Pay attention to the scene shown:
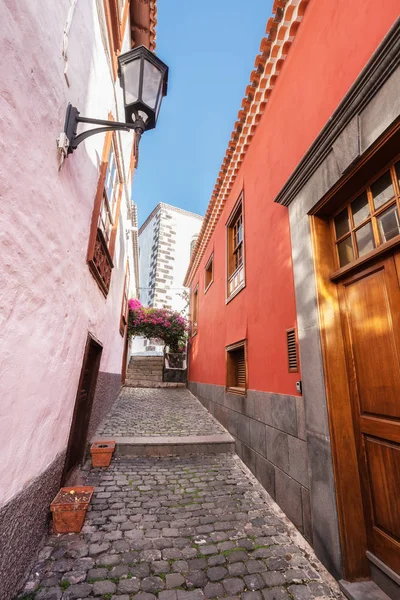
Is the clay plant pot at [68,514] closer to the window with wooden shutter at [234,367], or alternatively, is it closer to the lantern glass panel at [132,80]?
the window with wooden shutter at [234,367]

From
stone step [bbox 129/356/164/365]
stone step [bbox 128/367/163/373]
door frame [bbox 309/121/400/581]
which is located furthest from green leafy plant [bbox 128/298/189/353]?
door frame [bbox 309/121/400/581]

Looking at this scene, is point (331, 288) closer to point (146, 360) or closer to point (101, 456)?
point (101, 456)

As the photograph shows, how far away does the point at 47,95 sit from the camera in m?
1.95

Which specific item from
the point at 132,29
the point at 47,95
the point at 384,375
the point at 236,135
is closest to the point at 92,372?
the point at 47,95

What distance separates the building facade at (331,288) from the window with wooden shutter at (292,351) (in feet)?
0.06

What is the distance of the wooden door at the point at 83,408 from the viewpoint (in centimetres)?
325

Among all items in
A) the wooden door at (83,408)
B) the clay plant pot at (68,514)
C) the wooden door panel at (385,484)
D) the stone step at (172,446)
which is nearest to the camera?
the wooden door panel at (385,484)

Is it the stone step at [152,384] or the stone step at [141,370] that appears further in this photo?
the stone step at [141,370]

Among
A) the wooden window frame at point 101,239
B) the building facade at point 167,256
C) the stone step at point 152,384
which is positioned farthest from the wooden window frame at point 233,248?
the building facade at point 167,256

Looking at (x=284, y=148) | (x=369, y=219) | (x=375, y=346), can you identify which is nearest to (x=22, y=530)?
(x=375, y=346)

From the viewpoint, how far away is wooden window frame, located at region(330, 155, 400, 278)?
2.03 m

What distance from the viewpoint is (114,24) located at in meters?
3.91

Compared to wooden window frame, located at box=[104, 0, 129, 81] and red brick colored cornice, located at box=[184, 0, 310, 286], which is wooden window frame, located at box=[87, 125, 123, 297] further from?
red brick colored cornice, located at box=[184, 0, 310, 286]

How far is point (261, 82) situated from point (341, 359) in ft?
14.9
